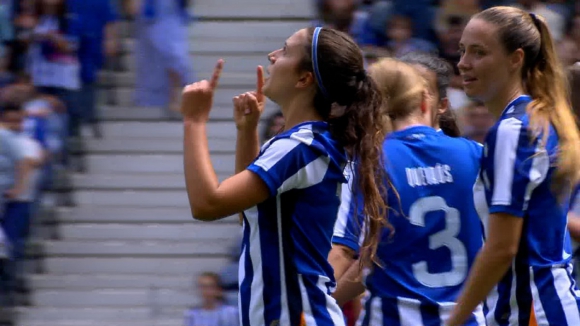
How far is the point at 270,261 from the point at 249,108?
0.63 m

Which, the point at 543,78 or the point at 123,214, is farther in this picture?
the point at 123,214

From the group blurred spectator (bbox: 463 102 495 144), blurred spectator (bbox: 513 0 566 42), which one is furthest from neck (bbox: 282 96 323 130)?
blurred spectator (bbox: 513 0 566 42)

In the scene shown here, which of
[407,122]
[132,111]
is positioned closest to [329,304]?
[407,122]

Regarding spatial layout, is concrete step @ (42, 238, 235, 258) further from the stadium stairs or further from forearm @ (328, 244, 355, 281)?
forearm @ (328, 244, 355, 281)

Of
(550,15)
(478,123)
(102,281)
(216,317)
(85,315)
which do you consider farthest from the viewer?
(102,281)

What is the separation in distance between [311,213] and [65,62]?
5.87 metres

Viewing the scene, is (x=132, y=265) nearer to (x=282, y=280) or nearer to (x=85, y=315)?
(x=85, y=315)

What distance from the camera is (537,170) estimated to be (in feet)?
11.5

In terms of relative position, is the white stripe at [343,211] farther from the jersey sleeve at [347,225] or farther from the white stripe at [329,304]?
the white stripe at [329,304]

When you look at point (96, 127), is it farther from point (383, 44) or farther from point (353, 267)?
point (353, 267)

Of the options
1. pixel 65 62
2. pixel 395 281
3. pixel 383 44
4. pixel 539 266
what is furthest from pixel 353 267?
pixel 65 62

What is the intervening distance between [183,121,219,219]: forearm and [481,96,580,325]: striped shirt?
2.65ft

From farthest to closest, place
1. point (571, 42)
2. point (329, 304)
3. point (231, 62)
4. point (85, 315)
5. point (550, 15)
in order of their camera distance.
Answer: point (231, 62) < point (85, 315) < point (550, 15) < point (571, 42) < point (329, 304)

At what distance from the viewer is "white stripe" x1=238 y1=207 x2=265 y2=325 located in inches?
141
